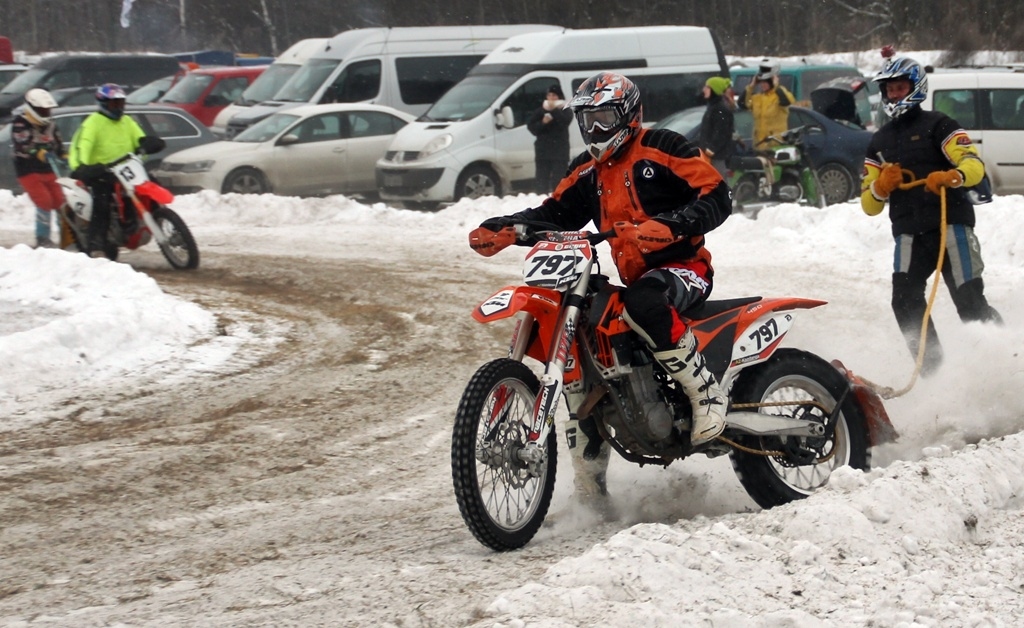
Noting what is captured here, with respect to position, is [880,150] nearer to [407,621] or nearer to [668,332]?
[668,332]

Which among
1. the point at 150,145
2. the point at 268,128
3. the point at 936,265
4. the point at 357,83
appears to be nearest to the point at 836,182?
the point at 357,83

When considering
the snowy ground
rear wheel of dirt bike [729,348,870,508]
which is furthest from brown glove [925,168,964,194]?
rear wheel of dirt bike [729,348,870,508]

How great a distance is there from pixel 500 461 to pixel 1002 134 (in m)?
Result: 14.8

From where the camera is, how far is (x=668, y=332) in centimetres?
526

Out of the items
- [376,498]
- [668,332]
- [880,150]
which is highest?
[880,150]

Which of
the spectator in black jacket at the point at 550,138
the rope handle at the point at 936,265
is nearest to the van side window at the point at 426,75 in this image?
the spectator in black jacket at the point at 550,138

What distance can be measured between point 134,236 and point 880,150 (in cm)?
833

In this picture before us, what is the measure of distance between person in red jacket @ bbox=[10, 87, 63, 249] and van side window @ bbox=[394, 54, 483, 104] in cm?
838

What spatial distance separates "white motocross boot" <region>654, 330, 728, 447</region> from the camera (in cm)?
536

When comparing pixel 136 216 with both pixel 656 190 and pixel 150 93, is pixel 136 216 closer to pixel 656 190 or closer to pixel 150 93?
pixel 656 190

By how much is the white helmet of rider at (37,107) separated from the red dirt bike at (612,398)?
391 inches

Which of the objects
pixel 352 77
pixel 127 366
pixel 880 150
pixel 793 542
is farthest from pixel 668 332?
pixel 352 77

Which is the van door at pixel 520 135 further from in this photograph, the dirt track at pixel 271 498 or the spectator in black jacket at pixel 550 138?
the dirt track at pixel 271 498

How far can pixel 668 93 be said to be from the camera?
19.0 m
